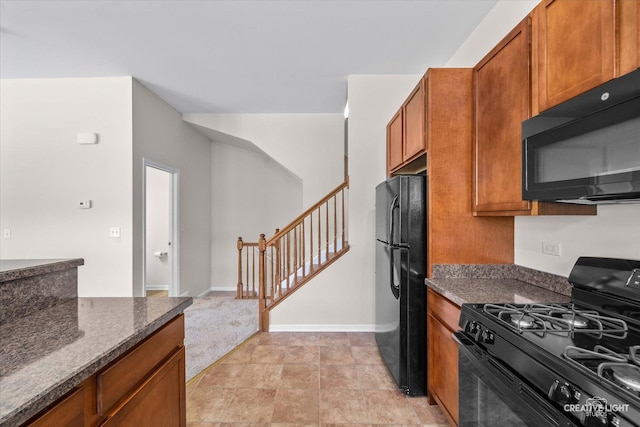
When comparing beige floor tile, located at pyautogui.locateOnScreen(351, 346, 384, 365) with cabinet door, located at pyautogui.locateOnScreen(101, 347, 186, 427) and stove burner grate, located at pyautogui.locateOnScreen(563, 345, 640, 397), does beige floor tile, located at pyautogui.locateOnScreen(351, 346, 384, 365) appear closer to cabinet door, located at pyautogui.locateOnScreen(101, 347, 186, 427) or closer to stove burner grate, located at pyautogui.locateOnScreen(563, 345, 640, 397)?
cabinet door, located at pyautogui.locateOnScreen(101, 347, 186, 427)

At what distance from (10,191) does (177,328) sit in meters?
3.37

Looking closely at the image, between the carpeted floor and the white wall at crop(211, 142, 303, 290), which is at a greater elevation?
the white wall at crop(211, 142, 303, 290)

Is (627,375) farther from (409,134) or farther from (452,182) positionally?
(409,134)

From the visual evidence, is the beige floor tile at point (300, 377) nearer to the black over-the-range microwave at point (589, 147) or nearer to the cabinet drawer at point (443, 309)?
the cabinet drawer at point (443, 309)

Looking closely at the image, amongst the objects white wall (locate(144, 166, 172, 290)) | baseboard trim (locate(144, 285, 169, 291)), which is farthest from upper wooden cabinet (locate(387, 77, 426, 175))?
baseboard trim (locate(144, 285, 169, 291))

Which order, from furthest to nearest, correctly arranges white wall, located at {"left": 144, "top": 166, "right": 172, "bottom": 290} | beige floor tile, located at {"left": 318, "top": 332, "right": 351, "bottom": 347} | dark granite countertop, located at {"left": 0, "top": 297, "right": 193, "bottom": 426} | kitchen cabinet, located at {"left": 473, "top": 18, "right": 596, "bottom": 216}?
1. white wall, located at {"left": 144, "top": 166, "right": 172, "bottom": 290}
2. beige floor tile, located at {"left": 318, "top": 332, "right": 351, "bottom": 347}
3. kitchen cabinet, located at {"left": 473, "top": 18, "right": 596, "bottom": 216}
4. dark granite countertop, located at {"left": 0, "top": 297, "right": 193, "bottom": 426}

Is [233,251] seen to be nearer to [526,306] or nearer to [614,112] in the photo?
[526,306]

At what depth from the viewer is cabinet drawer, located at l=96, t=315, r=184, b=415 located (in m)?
0.87

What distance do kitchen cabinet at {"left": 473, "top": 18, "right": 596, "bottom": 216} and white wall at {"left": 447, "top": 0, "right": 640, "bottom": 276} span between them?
0.33 ft

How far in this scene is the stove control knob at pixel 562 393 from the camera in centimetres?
78

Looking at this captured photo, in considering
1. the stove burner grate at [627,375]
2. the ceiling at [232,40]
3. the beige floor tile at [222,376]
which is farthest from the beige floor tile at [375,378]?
the ceiling at [232,40]

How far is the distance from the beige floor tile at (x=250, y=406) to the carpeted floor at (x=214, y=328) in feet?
1.84

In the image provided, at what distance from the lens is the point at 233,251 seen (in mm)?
5281

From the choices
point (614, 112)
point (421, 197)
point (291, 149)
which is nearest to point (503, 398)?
point (614, 112)
